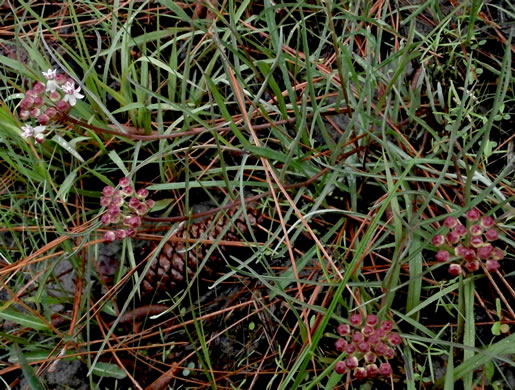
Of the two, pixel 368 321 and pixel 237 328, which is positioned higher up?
pixel 368 321

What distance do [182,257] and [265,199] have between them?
34 centimetres

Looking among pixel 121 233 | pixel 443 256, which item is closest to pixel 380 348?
pixel 443 256

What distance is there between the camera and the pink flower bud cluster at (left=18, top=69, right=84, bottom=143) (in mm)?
1775

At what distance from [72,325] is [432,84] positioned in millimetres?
1495

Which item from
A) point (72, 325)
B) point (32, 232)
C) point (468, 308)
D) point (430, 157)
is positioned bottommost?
point (72, 325)

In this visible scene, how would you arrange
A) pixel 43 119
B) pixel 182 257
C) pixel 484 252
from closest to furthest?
1. pixel 484 252
2. pixel 43 119
3. pixel 182 257

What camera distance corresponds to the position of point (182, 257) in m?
1.97

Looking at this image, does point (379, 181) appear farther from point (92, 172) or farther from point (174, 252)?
point (92, 172)

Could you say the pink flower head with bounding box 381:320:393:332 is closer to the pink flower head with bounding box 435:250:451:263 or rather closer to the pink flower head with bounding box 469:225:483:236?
the pink flower head with bounding box 435:250:451:263

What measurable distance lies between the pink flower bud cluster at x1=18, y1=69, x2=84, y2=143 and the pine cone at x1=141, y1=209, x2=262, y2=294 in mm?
553

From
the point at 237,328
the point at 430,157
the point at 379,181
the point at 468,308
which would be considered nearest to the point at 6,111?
the point at 237,328

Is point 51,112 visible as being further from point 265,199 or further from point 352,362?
point 352,362

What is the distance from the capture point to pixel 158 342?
196cm

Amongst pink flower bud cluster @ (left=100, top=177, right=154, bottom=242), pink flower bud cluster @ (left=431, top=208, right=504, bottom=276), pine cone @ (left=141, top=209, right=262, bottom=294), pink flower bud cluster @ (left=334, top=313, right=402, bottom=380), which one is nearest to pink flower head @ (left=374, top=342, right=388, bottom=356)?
pink flower bud cluster @ (left=334, top=313, right=402, bottom=380)
